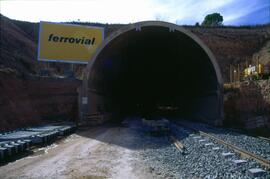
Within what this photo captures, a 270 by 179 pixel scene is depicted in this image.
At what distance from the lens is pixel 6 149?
922 cm

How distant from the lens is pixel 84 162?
8.52 metres

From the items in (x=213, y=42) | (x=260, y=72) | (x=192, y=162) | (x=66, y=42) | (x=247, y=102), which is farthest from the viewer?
(x=213, y=42)

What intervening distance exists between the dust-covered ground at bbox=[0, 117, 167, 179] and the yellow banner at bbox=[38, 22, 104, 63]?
1964 centimetres

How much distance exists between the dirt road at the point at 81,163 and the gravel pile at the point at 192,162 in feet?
1.42

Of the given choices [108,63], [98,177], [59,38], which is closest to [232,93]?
[108,63]

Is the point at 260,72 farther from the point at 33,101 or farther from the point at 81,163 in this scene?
the point at 33,101

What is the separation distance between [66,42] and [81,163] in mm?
23955

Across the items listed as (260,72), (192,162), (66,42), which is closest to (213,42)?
(66,42)

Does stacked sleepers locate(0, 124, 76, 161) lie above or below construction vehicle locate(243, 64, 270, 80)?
below

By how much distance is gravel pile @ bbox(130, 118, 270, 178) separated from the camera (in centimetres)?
674

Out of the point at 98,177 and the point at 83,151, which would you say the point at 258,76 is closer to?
the point at 83,151

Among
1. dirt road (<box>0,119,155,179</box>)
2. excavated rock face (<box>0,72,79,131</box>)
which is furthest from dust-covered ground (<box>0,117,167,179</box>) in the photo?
excavated rock face (<box>0,72,79,131</box>)

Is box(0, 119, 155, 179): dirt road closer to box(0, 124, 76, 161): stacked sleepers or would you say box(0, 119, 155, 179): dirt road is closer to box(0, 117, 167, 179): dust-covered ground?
box(0, 117, 167, 179): dust-covered ground

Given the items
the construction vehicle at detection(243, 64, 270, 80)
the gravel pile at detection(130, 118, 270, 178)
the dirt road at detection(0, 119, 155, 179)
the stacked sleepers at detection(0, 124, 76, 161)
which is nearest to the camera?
the gravel pile at detection(130, 118, 270, 178)
